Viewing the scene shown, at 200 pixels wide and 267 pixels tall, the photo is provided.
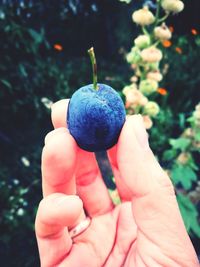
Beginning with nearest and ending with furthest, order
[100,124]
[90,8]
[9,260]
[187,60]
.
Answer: [100,124] < [9,260] < [187,60] < [90,8]

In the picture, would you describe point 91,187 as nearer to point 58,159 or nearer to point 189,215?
point 58,159

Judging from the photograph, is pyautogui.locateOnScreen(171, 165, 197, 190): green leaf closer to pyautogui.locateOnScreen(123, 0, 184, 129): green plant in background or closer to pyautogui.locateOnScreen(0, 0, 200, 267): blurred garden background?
pyautogui.locateOnScreen(0, 0, 200, 267): blurred garden background

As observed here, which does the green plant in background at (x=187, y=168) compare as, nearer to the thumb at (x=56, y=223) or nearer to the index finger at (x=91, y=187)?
the index finger at (x=91, y=187)

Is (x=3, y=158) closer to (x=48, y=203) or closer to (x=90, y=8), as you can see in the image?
(x=48, y=203)

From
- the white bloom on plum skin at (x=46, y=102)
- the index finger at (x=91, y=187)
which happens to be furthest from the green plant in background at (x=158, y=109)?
the white bloom on plum skin at (x=46, y=102)

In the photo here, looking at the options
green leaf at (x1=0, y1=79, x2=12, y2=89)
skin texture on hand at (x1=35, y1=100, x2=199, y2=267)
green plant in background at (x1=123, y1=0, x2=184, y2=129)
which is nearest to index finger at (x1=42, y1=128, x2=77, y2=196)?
skin texture on hand at (x1=35, y1=100, x2=199, y2=267)

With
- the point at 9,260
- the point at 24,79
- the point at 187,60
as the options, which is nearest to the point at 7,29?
the point at 24,79
